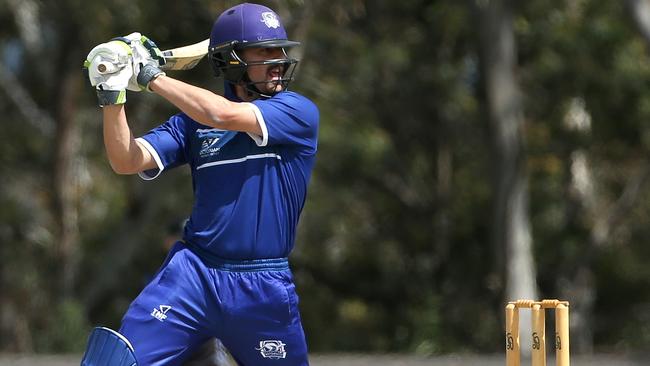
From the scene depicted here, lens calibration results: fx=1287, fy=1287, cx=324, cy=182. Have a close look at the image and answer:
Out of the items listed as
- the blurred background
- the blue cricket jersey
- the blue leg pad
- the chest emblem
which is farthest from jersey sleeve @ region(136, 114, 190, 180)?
the blurred background

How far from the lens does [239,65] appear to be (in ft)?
15.4

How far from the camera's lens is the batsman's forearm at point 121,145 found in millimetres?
4492

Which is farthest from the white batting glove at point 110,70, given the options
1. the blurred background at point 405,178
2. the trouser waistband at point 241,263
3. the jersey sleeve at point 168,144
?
the blurred background at point 405,178

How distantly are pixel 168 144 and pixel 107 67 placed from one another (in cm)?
52

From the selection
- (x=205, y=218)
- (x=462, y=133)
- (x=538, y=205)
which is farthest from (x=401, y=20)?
(x=205, y=218)

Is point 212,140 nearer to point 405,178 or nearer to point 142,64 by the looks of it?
point 142,64

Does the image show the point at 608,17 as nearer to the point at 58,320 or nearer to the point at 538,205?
the point at 538,205

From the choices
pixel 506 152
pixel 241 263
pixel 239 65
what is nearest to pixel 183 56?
pixel 239 65

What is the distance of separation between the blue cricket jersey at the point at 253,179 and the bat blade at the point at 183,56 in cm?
30

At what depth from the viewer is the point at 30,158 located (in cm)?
1973

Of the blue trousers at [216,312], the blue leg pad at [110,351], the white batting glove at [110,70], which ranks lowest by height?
the blue leg pad at [110,351]

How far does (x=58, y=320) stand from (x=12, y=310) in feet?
14.3

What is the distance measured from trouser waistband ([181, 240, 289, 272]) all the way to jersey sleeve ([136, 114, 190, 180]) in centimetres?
38

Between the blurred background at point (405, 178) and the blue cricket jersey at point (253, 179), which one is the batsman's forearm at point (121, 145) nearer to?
the blue cricket jersey at point (253, 179)
